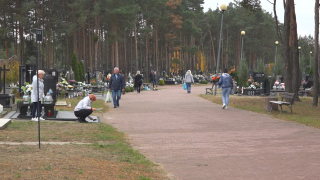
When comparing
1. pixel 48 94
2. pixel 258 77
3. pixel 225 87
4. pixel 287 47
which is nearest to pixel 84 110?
pixel 48 94

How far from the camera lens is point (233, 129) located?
44.0 ft

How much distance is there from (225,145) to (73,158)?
153 inches

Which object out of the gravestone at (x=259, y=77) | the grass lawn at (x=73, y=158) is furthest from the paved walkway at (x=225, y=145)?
the gravestone at (x=259, y=77)

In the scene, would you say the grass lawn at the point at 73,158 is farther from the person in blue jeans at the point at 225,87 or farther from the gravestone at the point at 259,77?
the gravestone at the point at 259,77

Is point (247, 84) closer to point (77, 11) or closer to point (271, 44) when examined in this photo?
point (77, 11)

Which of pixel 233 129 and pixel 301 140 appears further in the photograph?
pixel 233 129

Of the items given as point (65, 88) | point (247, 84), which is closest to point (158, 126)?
point (65, 88)

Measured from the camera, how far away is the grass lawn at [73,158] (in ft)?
21.5

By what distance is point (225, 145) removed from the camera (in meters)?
10.3

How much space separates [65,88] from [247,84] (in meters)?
14.1

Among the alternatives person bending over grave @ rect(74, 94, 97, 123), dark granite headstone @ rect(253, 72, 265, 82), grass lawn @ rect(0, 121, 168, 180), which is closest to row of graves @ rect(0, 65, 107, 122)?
person bending over grave @ rect(74, 94, 97, 123)

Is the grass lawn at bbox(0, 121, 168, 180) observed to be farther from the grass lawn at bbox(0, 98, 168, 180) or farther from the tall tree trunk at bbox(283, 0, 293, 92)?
the tall tree trunk at bbox(283, 0, 293, 92)

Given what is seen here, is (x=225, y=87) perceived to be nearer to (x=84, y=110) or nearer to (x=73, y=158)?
(x=84, y=110)

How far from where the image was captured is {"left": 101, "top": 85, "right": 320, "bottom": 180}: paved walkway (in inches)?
298
